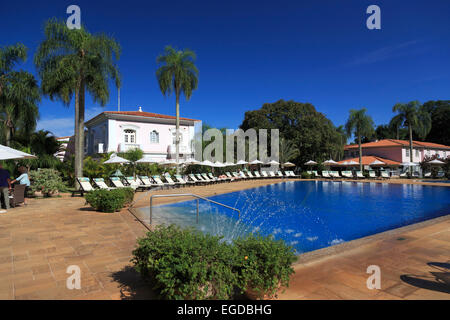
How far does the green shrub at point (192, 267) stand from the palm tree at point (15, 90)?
17195mm

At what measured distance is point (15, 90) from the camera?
14555mm

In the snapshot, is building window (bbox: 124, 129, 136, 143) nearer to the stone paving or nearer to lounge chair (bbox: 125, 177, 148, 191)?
lounge chair (bbox: 125, 177, 148, 191)

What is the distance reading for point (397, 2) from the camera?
27.5 feet

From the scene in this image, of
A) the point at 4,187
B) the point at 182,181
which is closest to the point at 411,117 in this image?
the point at 182,181

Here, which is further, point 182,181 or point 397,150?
point 397,150

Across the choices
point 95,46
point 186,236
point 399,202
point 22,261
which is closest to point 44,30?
point 95,46

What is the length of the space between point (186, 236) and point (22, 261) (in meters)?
2.76

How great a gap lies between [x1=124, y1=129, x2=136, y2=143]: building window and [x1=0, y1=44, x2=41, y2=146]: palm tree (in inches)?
403

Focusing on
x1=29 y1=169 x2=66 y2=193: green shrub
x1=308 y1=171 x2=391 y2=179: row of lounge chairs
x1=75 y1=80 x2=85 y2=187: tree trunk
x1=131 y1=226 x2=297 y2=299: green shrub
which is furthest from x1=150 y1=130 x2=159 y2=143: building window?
x1=131 y1=226 x2=297 y2=299: green shrub

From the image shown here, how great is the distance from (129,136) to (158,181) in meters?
12.3

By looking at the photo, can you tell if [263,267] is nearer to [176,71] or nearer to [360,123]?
[176,71]

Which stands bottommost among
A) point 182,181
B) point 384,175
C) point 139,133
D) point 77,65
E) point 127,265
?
point 127,265

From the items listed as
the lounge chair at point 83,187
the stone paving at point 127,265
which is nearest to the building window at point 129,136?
the lounge chair at point 83,187

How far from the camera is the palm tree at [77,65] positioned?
42.5 feet
